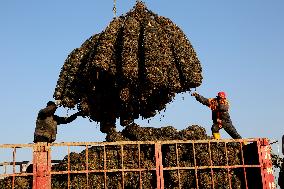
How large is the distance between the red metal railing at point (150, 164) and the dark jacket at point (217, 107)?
6.30ft

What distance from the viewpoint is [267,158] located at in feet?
27.8

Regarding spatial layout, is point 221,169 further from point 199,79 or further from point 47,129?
point 47,129

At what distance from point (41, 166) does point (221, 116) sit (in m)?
5.32

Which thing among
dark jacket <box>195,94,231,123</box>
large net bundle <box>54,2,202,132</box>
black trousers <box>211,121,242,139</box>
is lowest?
black trousers <box>211,121,242,139</box>

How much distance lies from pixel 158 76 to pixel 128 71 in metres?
0.86

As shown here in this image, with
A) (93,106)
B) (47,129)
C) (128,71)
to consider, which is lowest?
(47,129)

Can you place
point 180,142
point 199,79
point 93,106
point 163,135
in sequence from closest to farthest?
point 180,142 < point 163,135 < point 199,79 < point 93,106

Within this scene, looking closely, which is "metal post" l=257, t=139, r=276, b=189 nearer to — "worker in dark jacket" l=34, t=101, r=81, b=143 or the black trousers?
the black trousers

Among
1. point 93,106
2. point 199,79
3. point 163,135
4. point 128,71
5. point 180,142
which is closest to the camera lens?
point 180,142

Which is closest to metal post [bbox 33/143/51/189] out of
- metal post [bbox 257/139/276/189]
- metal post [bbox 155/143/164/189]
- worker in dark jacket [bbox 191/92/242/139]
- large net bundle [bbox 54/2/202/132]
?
metal post [bbox 155/143/164/189]

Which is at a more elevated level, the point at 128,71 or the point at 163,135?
the point at 128,71

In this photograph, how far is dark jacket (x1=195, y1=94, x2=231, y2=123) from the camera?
34.9ft

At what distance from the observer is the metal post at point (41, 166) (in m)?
7.82

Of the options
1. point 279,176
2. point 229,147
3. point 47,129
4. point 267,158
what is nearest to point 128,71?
point 47,129
